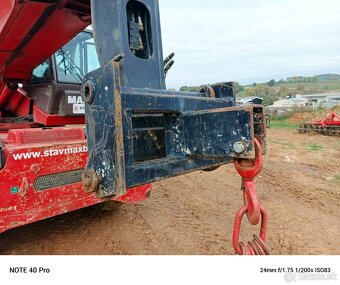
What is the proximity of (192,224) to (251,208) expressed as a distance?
8.06 feet

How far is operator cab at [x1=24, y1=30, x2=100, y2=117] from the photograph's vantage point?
358 cm

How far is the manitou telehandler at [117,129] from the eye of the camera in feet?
4.15

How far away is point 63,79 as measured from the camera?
12.3 feet

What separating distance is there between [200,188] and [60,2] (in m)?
3.82

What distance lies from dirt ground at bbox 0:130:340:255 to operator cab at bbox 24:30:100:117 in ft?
4.60

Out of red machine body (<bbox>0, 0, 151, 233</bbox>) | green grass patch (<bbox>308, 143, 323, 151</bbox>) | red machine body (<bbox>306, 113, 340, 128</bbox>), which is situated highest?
red machine body (<bbox>0, 0, 151, 233</bbox>)

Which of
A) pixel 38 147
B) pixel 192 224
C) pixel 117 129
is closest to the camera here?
pixel 117 129

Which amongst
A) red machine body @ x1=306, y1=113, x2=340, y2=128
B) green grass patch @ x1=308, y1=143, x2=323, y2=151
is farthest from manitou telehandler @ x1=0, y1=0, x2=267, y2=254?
red machine body @ x1=306, y1=113, x2=340, y2=128

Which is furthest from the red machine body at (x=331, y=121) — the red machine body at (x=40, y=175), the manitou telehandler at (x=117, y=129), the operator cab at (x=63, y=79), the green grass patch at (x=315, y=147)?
the red machine body at (x=40, y=175)

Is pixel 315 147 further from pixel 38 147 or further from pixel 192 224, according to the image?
pixel 38 147

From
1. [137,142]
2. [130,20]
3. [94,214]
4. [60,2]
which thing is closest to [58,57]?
[60,2]

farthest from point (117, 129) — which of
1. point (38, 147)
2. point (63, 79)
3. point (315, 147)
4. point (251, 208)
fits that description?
point (315, 147)

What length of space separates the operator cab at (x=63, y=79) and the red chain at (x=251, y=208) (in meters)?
2.75

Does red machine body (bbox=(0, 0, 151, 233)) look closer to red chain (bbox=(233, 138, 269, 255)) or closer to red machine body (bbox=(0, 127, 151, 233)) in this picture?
red machine body (bbox=(0, 127, 151, 233))
